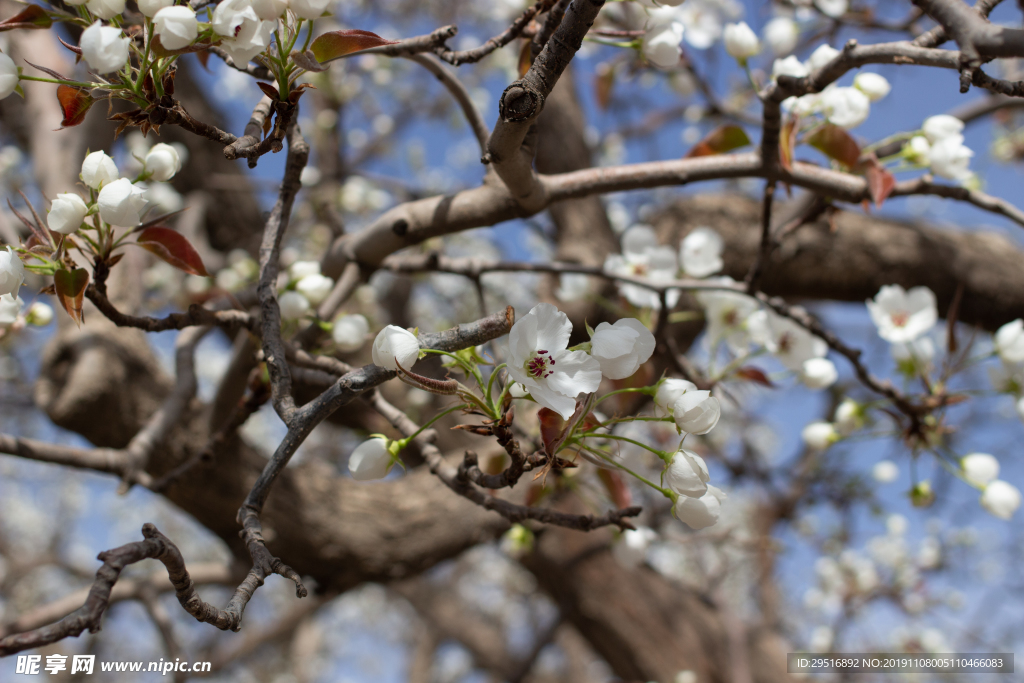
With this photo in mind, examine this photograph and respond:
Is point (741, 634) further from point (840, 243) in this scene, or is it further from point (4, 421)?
point (4, 421)

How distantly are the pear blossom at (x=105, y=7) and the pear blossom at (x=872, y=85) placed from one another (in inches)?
46.1

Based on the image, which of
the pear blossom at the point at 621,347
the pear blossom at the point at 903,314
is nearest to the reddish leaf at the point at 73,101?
the pear blossom at the point at 621,347

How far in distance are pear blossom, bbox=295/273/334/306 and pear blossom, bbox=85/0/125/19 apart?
48 cm

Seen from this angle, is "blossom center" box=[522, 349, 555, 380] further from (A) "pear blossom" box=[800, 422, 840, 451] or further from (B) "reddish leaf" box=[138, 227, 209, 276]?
(A) "pear blossom" box=[800, 422, 840, 451]

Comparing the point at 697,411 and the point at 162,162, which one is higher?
the point at 162,162

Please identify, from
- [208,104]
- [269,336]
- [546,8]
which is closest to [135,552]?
[269,336]

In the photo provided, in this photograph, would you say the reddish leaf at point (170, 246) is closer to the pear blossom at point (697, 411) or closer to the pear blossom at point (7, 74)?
the pear blossom at point (7, 74)

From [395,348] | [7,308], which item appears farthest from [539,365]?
[7,308]

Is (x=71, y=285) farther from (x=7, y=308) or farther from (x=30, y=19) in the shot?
(x=30, y=19)

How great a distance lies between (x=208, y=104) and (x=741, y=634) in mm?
3606

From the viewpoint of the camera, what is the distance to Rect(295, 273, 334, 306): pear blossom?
1.08 metres

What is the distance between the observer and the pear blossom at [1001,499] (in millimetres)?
1191

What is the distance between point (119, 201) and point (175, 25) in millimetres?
223

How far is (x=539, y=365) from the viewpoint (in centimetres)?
65
